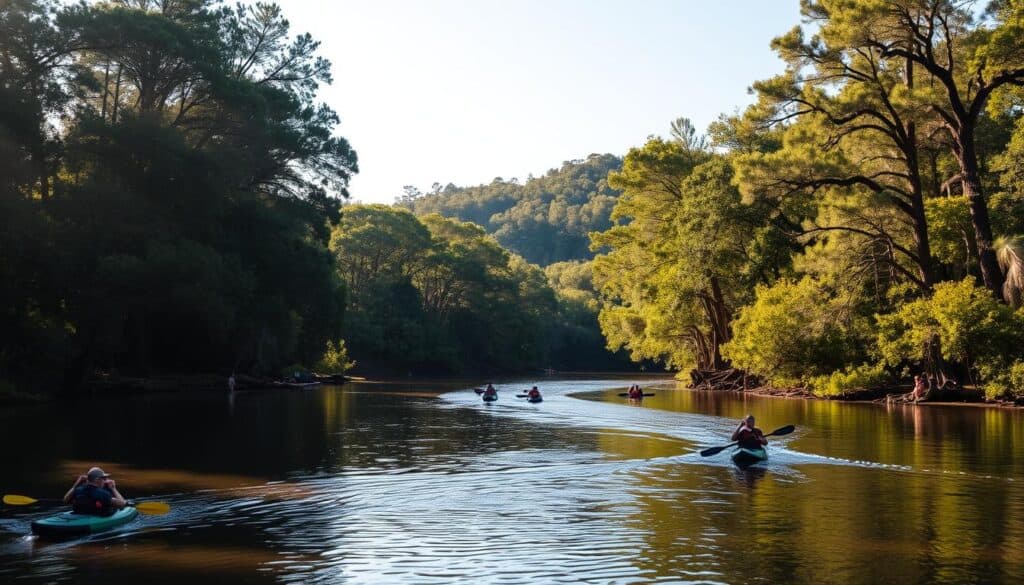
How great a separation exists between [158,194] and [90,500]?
4073 centimetres

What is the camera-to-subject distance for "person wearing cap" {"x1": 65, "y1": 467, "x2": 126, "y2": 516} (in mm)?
14688

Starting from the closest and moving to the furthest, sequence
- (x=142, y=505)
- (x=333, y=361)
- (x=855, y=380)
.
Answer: (x=142, y=505) → (x=855, y=380) → (x=333, y=361)

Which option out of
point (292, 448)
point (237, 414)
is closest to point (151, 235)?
point (237, 414)

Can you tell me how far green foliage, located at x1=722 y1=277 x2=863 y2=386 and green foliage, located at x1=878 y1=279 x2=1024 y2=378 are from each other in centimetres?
449

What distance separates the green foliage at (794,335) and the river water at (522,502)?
596 inches

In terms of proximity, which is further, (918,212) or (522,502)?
(918,212)

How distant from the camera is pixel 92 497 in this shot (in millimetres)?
14680

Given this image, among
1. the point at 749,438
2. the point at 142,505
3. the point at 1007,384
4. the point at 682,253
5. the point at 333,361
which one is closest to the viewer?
the point at 142,505

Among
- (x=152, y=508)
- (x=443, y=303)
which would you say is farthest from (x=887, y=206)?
(x=443, y=303)

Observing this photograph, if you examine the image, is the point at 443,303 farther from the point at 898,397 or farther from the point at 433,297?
the point at 898,397

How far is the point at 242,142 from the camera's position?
59.2 metres

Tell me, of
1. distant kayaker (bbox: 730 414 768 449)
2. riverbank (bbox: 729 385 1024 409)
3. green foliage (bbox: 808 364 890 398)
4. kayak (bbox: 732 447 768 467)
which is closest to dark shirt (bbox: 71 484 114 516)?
kayak (bbox: 732 447 768 467)

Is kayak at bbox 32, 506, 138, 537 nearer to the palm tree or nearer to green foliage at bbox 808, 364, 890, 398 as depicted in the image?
the palm tree

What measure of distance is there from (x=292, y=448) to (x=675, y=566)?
1622cm
